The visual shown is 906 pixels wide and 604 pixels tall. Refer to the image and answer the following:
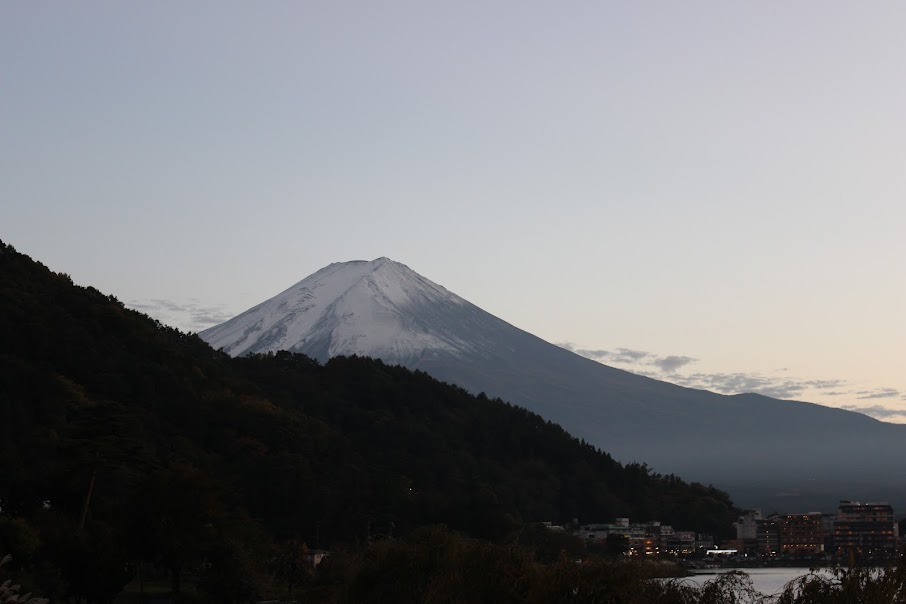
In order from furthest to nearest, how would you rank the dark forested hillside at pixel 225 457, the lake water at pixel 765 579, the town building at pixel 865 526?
the town building at pixel 865 526, the lake water at pixel 765 579, the dark forested hillside at pixel 225 457

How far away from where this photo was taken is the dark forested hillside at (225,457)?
169 ft

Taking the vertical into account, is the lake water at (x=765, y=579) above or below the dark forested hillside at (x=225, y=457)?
below

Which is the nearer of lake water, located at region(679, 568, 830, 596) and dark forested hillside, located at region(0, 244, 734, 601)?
dark forested hillside, located at region(0, 244, 734, 601)

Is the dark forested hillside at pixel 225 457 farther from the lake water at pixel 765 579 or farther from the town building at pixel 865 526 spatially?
the town building at pixel 865 526

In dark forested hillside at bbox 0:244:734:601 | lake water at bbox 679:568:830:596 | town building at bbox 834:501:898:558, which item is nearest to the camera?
dark forested hillside at bbox 0:244:734:601

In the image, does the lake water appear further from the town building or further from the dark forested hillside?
the town building

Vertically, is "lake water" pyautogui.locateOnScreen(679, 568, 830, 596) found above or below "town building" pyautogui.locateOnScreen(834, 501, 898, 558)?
below

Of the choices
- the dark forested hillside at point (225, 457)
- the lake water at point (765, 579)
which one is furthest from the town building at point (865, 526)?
the lake water at point (765, 579)

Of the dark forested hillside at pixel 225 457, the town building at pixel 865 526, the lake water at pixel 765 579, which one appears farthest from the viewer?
the town building at pixel 865 526

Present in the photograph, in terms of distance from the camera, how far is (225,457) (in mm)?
85000

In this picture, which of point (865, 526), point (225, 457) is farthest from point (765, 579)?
point (865, 526)

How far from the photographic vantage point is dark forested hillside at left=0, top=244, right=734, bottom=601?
51406 millimetres

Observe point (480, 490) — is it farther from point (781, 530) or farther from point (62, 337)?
point (781, 530)

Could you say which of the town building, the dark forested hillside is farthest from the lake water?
the town building
